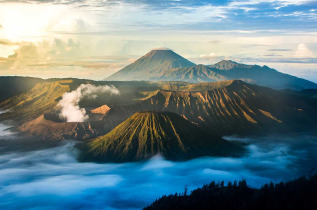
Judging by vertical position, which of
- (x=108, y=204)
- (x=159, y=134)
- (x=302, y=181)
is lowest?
(x=108, y=204)

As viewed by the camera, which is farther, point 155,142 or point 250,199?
point 155,142

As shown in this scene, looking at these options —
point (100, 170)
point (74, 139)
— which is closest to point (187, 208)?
point (100, 170)

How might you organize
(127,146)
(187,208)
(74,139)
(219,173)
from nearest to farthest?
(187,208), (219,173), (127,146), (74,139)

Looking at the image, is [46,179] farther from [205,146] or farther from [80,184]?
[205,146]

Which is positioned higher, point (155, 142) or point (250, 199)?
point (155, 142)
